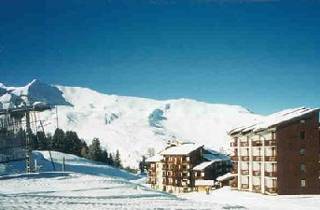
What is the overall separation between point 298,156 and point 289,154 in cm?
163

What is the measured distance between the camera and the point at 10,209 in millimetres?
33219

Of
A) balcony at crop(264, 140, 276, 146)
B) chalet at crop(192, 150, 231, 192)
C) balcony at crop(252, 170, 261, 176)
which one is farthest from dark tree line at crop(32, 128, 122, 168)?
balcony at crop(264, 140, 276, 146)

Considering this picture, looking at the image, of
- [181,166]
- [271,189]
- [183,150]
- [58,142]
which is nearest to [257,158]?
[271,189]

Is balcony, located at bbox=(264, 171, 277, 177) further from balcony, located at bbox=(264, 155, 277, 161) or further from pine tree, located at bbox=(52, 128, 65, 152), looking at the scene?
pine tree, located at bbox=(52, 128, 65, 152)

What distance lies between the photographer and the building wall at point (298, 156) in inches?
3110

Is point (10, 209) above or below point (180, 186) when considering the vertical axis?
above

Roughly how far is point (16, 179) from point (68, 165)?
54.3 m

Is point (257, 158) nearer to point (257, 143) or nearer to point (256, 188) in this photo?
point (257, 143)

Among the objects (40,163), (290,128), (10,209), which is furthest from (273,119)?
(10,209)

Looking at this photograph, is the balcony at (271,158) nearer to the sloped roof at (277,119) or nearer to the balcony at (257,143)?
the balcony at (257,143)

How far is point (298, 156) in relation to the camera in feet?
263

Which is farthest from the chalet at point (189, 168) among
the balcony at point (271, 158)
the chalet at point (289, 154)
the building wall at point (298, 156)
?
the building wall at point (298, 156)

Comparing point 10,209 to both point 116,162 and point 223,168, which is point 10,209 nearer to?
point 223,168

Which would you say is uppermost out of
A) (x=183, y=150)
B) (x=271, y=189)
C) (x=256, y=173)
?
(x=183, y=150)
